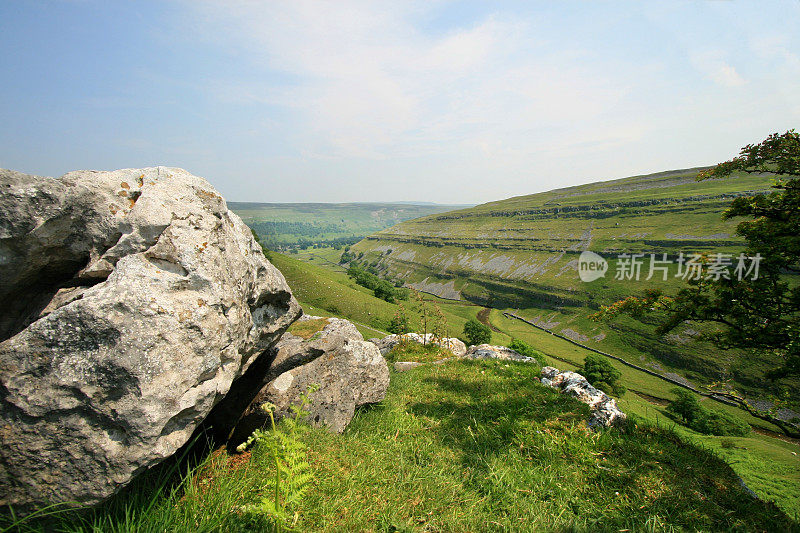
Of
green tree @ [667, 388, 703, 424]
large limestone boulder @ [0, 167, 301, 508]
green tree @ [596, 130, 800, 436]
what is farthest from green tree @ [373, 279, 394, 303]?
large limestone boulder @ [0, 167, 301, 508]

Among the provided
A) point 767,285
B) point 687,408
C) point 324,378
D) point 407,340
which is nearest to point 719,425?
point 687,408

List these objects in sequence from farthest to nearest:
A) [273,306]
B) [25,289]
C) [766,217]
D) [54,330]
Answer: [766,217], [273,306], [25,289], [54,330]

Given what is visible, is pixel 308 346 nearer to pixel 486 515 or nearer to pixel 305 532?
pixel 305 532

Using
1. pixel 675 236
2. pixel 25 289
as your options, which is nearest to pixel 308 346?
pixel 25 289

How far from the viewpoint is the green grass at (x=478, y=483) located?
4461 millimetres

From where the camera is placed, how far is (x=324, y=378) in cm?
819

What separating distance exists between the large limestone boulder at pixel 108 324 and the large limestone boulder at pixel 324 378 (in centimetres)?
159

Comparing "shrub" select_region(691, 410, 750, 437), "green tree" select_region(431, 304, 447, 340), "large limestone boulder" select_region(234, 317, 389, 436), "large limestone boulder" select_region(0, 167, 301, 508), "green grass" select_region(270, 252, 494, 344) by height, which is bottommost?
"shrub" select_region(691, 410, 750, 437)

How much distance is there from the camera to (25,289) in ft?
16.8

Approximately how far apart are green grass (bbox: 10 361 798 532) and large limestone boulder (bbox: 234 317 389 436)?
2.03 ft

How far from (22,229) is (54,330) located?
1.80m

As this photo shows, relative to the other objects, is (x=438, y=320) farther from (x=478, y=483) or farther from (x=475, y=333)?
(x=475, y=333)

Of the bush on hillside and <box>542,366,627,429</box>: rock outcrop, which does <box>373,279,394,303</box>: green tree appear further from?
<box>542,366,627,429</box>: rock outcrop

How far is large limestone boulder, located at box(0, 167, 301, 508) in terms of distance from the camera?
3748 mm
